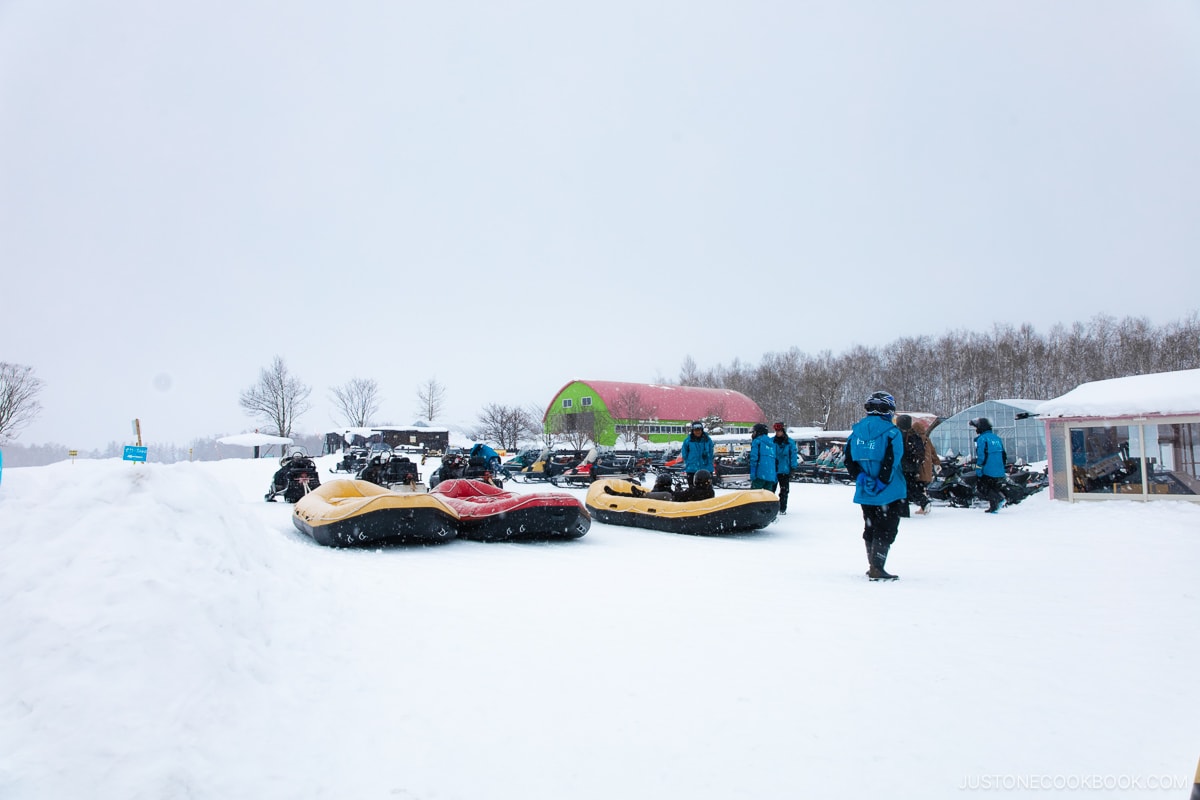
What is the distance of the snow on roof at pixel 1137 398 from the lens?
10133 mm

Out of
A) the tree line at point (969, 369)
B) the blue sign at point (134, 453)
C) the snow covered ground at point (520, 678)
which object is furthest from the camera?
the tree line at point (969, 369)

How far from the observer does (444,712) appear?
9.91 feet

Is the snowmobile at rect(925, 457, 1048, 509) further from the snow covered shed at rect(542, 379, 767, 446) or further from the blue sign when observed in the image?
the snow covered shed at rect(542, 379, 767, 446)

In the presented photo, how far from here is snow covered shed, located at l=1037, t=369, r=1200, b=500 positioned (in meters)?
10.3

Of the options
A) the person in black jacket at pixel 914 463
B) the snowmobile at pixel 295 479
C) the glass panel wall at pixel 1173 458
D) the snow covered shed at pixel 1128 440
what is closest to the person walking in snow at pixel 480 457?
the snowmobile at pixel 295 479

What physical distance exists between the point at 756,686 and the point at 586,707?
86cm

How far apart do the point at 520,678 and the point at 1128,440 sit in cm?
1176

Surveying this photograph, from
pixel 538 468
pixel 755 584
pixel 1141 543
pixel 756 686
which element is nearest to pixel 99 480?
pixel 756 686

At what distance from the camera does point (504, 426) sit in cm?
5094

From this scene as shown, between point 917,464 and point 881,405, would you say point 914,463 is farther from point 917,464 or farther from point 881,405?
point 881,405

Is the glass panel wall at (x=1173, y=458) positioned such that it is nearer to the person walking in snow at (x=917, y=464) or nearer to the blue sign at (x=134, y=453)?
the person walking in snow at (x=917, y=464)

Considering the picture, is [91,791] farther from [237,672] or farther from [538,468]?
[538,468]

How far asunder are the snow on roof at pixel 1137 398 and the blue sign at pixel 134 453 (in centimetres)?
1237

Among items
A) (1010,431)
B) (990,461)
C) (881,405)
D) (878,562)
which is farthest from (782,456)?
(1010,431)
